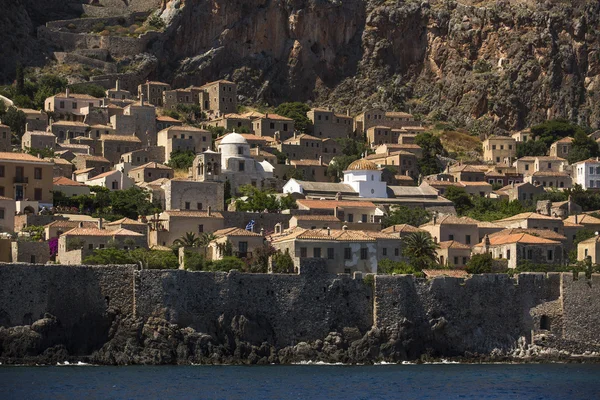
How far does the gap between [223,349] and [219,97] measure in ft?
189

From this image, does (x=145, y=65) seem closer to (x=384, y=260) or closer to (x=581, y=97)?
(x=581, y=97)

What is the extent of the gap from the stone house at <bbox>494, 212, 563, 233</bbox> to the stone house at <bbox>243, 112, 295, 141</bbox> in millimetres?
29145

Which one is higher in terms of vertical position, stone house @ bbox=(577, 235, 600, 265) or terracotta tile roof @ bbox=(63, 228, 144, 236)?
terracotta tile roof @ bbox=(63, 228, 144, 236)

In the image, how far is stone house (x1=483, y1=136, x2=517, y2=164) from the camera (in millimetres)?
124250

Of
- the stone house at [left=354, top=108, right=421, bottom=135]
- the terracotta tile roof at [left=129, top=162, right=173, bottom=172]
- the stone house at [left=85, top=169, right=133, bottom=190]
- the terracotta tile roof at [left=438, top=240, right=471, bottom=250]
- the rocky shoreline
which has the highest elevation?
the stone house at [left=354, top=108, right=421, bottom=135]

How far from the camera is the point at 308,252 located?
77.2 metres

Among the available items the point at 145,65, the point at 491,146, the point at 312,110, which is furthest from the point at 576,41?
the point at 145,65

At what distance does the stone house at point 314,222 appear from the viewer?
8675 centimetres

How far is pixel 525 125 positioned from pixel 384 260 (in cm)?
5677

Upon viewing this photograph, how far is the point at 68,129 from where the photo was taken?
363ft

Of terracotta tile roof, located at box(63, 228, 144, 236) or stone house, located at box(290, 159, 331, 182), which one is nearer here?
terracotta tile roof, located at box(63, 228, 144, 236)

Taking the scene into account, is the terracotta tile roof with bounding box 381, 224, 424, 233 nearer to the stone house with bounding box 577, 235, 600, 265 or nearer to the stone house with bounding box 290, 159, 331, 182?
the stone house with bounding box 577, 235, 600, 265

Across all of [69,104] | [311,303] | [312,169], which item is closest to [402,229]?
[311,303]

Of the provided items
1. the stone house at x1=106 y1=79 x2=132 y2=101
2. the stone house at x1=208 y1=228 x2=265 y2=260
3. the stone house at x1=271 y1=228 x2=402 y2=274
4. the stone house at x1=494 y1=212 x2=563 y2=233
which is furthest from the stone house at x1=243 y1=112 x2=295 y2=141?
the stone house at x1=208 y1=228 x2=265 y2=260
